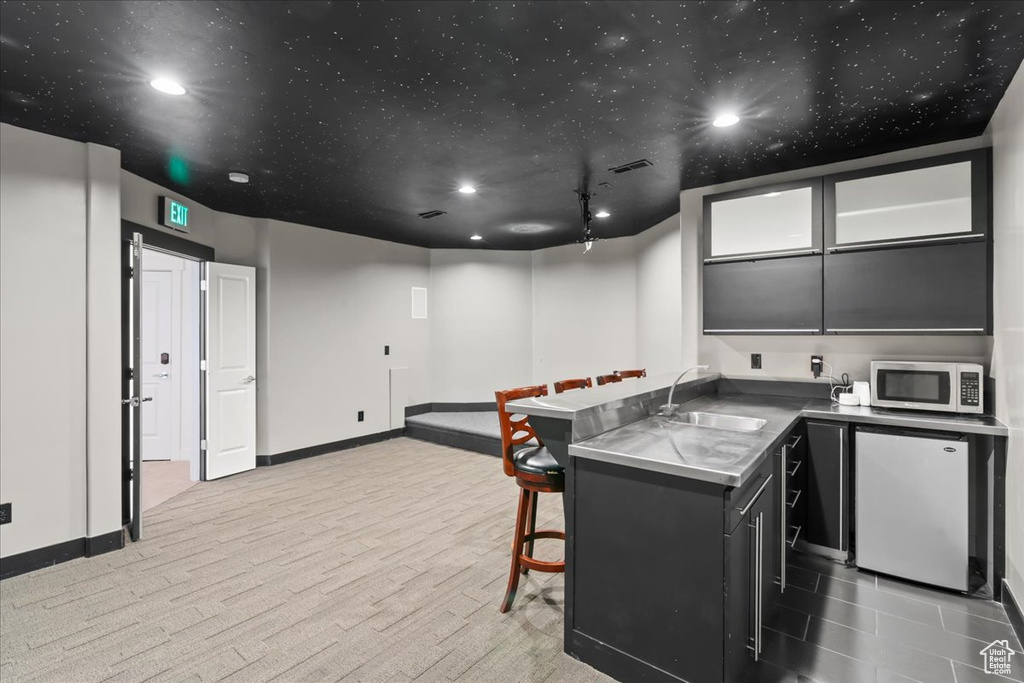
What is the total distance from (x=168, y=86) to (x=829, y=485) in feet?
14.2

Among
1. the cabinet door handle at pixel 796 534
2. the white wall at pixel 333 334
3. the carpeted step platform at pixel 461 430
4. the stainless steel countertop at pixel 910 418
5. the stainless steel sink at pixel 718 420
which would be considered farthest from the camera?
the carpeted step platform at pixel 461 430

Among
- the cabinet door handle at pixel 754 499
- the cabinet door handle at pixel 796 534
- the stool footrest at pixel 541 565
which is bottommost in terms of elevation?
the cabinet door handle at pixel 796 534

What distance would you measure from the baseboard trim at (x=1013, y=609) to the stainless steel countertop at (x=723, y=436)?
2.58ft

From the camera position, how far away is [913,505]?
261 cm

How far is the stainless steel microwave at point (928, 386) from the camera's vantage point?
2644mm

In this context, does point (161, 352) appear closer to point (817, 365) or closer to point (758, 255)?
point (758, 255)

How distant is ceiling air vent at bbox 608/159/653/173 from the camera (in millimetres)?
3396

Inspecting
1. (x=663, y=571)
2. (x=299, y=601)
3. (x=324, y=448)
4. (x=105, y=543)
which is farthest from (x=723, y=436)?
(x=324, y=448)

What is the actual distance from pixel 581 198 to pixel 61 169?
3.78 metres

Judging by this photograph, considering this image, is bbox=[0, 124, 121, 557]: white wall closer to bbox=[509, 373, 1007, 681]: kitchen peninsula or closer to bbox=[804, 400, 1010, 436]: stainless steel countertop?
bbox=[509, 373, 1007, 681]: kitchen peninsula

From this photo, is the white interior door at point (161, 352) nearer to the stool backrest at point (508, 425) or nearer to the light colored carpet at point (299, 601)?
the light colored carpet at point (299, 601)

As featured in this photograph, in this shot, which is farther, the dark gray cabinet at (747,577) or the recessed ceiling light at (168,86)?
the recessed ceiling light at (168,86)

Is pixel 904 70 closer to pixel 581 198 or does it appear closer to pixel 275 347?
pixel 581 198

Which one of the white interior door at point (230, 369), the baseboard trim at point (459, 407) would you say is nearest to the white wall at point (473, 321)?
the baseboard trim at point (459, 407)
